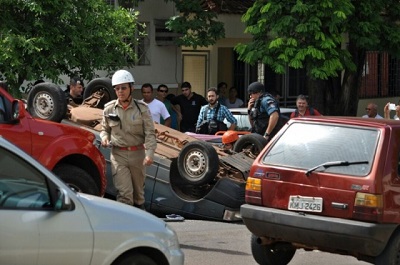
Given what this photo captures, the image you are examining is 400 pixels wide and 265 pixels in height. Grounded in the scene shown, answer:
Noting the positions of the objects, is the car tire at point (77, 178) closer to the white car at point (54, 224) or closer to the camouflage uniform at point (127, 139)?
the camouflage uniform at point (127, 139)

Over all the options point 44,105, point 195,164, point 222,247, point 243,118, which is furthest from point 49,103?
point 243,118

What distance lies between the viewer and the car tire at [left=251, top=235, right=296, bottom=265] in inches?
403

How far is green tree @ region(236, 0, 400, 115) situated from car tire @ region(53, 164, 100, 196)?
Answer: 8.93m

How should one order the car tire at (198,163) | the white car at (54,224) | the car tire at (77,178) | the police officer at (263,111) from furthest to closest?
the police officer at (263,111)
the car tire at (198,163)
the car tire at (77,178)
the white car at (54,224)

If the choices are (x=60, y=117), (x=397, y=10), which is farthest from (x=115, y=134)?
(x=397, y=10)

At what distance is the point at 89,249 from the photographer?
270 inches

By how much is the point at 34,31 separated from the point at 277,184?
7163mm

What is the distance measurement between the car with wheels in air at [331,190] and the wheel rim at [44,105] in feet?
11.9

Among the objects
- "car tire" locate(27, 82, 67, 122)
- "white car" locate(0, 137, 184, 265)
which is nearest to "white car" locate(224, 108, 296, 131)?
"car tire" locate(27, 82, 67, 122)

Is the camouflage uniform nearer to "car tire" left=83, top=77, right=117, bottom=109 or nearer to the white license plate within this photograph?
the white license plate

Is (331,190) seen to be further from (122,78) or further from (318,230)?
(122,78)

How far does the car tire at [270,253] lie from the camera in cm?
1023

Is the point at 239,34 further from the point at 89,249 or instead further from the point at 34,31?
the point at 89,249

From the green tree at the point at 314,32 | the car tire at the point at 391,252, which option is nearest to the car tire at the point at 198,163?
the car tire at the point at 391,252
